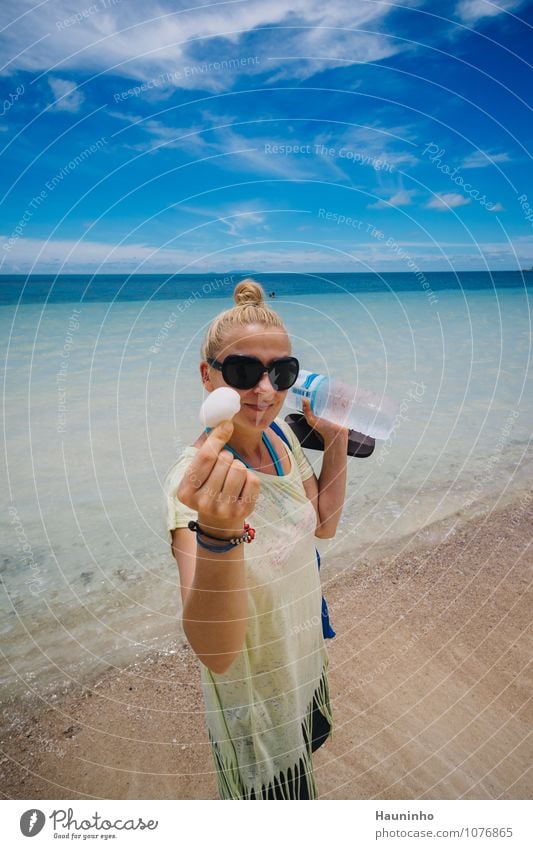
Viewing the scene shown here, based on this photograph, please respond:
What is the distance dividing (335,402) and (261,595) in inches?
48.1

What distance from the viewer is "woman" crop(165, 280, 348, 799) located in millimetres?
1519

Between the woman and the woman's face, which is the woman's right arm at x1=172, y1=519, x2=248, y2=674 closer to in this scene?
the woman

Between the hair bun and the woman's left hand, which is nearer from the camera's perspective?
the hair bun

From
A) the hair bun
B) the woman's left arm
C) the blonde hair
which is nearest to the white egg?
the blonde hair

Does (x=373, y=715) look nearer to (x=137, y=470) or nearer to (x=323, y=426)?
(x=323, y=426)

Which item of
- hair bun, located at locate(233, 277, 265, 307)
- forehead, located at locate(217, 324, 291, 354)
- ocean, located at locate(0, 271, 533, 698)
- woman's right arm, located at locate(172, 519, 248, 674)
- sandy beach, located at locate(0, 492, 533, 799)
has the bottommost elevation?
sandy beach, located at locate(0, 492, 533, 799)

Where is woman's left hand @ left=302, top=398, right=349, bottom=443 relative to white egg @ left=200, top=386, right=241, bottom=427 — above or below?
below

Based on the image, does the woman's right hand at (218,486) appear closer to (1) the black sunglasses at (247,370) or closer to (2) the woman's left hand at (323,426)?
(1) the black sunglasses at (247,370)

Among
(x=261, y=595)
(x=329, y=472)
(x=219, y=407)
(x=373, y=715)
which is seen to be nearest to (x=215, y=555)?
(x=219, y=407)

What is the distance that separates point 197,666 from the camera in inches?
147

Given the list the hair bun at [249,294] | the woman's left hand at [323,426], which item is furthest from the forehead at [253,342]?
the woman's left hand at [323,426]

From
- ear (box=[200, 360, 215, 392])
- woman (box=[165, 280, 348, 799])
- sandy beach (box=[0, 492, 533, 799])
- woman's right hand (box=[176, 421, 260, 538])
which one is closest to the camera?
woman's right hand (box=[176, 421, 260, 538])
